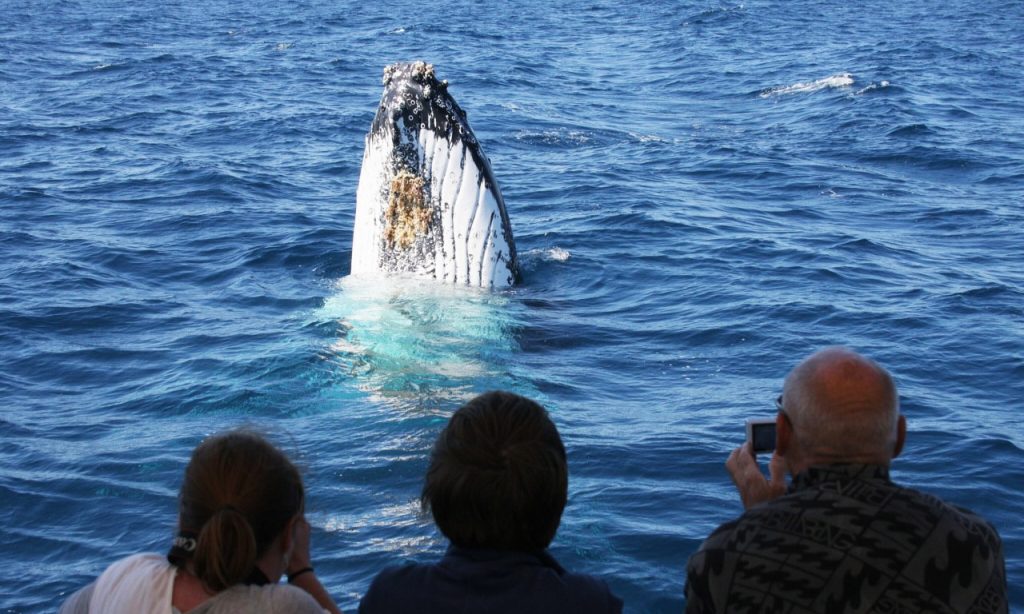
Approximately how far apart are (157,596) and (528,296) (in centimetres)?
746

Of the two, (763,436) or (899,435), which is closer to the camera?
(899,435)

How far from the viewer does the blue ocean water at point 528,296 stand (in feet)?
23.9

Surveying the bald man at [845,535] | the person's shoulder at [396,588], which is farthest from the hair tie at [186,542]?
the bald man at [845,535]

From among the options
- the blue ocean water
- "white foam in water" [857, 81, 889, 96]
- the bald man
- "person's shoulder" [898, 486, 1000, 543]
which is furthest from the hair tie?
"white foam in water" [857, 81, 889, 96]

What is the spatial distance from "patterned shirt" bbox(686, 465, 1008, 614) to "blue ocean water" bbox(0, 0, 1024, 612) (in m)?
1.45

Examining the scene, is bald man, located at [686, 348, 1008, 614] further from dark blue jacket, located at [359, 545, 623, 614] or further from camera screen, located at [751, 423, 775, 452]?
dark blue jacket, located at [359, 545, 623, 614]

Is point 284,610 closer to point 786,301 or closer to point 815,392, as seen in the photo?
point 815,392

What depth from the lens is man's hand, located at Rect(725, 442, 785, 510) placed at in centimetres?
357

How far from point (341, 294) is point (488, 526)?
7424 millimetres

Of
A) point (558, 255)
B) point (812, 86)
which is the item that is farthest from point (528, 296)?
point (812, 86)

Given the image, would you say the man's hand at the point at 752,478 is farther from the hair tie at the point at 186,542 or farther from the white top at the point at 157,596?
the hair tie at the point at 186,542

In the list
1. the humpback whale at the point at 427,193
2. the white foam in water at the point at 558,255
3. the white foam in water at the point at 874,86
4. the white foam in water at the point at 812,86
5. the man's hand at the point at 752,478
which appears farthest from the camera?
the white foam in water at the point at 812,86

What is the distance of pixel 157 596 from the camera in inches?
123

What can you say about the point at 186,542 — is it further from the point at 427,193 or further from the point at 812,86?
the point at 812,86
